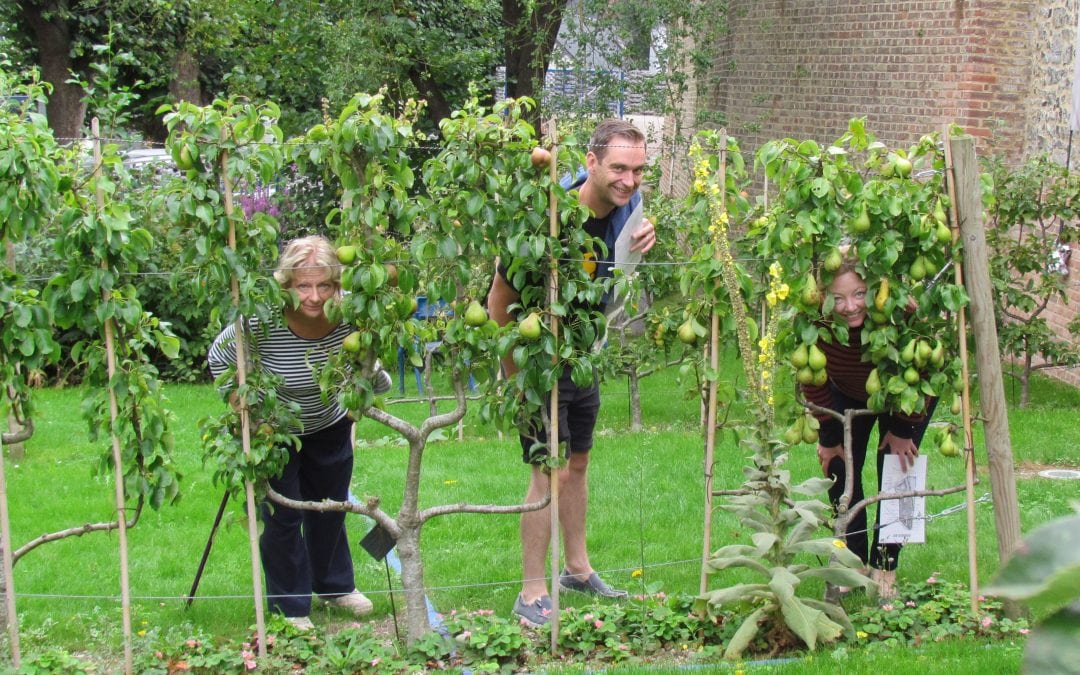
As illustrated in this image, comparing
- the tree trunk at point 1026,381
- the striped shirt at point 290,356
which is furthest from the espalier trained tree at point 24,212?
the tree trunk at point 1026,381

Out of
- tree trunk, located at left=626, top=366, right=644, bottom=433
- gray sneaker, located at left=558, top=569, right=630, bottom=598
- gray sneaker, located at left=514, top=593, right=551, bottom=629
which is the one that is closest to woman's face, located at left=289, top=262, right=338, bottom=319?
gray sneaker, located at left=514, top=593, right=551, bottom=629

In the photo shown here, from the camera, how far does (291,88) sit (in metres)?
13.9

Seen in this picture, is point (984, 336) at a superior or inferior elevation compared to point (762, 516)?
superior

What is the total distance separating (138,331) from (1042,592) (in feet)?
12.5

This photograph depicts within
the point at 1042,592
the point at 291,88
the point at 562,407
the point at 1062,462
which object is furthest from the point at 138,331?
the point at 291,88

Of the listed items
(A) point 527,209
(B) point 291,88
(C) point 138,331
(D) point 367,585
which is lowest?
(D) point 367,585

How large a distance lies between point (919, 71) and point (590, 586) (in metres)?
7.66

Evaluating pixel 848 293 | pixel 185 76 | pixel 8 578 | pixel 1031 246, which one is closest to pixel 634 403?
pixel 1031 246

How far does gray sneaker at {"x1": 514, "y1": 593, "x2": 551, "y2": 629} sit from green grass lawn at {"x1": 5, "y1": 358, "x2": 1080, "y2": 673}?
0.56 ft

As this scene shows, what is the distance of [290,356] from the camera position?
14.1ft

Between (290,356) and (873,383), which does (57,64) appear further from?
(873,383)

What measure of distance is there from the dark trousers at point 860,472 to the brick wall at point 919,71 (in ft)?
17.4

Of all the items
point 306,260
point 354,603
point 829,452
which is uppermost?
point 306,260

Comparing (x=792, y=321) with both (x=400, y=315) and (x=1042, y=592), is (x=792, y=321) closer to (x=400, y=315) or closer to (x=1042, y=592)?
(x=400, y=315)
